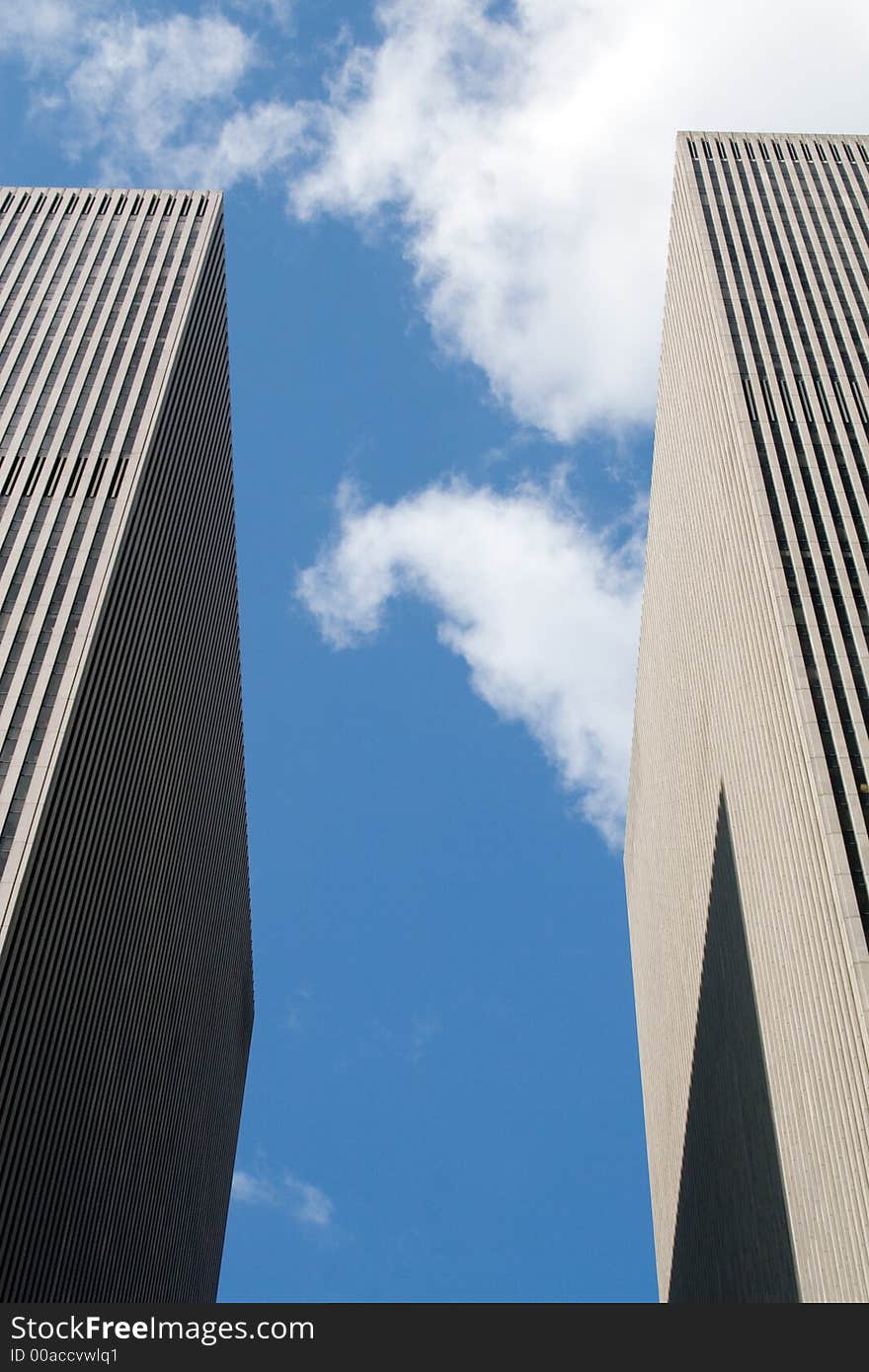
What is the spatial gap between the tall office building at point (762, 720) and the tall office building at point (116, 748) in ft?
132

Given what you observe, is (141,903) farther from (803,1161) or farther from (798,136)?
(798,136)

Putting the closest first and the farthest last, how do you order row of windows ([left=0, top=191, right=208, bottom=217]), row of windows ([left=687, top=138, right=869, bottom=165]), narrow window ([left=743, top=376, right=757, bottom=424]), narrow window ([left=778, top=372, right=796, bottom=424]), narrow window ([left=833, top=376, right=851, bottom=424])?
narrow window ([left=778, top=372, right=796, bottom=424]) → narrow window ([left=743, top=376, right=757, bottom=424]) → narrow window ([left=833, top=376, right=851, bottom=424]) → row of windows ([left=0, top=191, right=208, bottom=217]) → row of windows ([left=687, top=138, right=869, bottom=165])

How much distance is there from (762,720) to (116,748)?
40.6 m

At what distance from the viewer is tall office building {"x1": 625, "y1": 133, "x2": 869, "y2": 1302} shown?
64062 millimetres

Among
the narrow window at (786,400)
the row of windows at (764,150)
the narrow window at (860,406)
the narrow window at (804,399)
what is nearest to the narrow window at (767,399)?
the narrow window at (786,400)

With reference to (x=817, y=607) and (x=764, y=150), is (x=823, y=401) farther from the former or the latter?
(x=764, y=150)

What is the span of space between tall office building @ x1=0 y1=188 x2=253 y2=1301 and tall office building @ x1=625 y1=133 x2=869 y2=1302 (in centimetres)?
4038

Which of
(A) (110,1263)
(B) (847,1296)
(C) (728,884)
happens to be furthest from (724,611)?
(A) (110,1263)

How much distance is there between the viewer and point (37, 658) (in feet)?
228

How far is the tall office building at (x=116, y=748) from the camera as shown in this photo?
211 ft

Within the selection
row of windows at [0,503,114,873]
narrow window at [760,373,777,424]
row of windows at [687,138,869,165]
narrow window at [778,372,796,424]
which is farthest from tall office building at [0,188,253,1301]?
row of windows at [687,138,869,165]

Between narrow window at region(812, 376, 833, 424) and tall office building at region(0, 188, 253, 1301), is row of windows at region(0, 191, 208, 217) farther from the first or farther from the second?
narrow window at region(812, 376, 833, 424)

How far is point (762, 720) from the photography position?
252 feet

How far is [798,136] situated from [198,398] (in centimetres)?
6159
